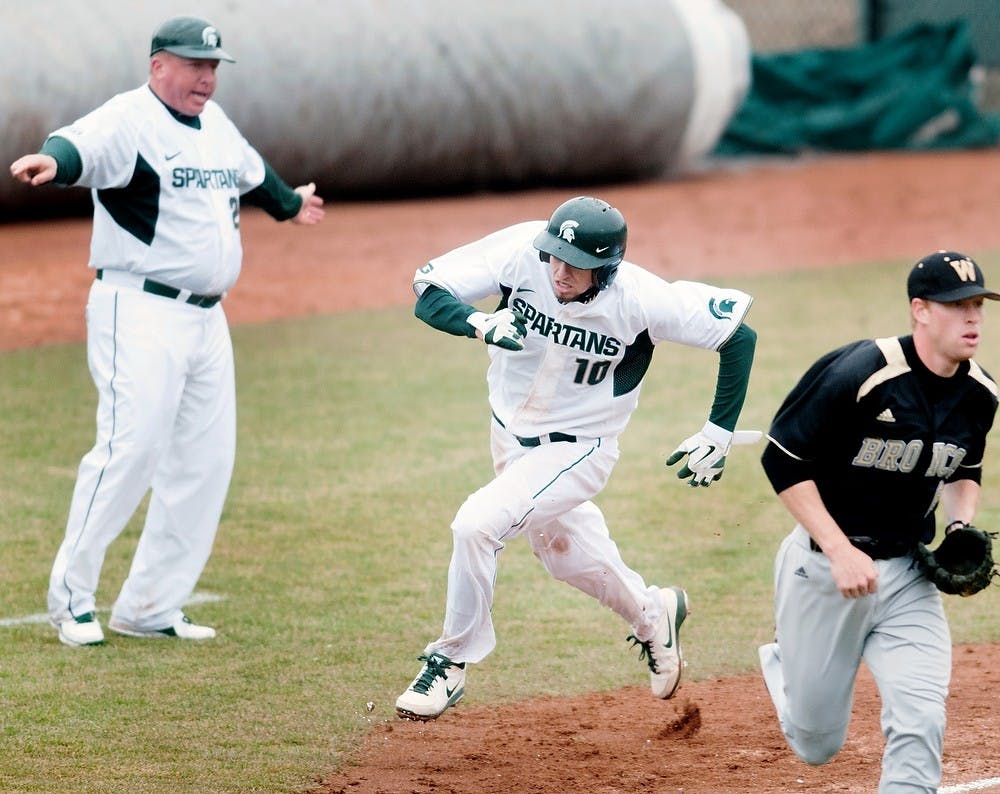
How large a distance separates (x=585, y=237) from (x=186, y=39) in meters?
2.07

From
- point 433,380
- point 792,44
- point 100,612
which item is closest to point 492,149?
point 433,380

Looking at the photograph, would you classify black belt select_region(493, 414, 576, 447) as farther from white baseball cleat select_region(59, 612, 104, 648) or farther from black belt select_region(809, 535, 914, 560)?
white baseball cleat select_region(59, 612, 104, 648)

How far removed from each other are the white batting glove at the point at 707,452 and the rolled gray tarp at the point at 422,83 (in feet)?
33.9

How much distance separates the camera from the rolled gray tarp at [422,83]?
574 inches

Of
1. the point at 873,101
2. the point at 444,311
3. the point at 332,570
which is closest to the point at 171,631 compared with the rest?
the point at 332,570

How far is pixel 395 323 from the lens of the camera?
12891mm

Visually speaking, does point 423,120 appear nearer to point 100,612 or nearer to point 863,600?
point 100,612

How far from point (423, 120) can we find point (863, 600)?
42.5 feet

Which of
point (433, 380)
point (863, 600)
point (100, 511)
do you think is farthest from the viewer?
point (433, 380)

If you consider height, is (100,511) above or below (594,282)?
below

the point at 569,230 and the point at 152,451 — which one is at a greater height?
the point at 569,230

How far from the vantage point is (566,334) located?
204 inches

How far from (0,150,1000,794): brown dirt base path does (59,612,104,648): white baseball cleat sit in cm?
141

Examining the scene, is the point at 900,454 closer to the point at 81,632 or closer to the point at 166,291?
the point at 166,291
